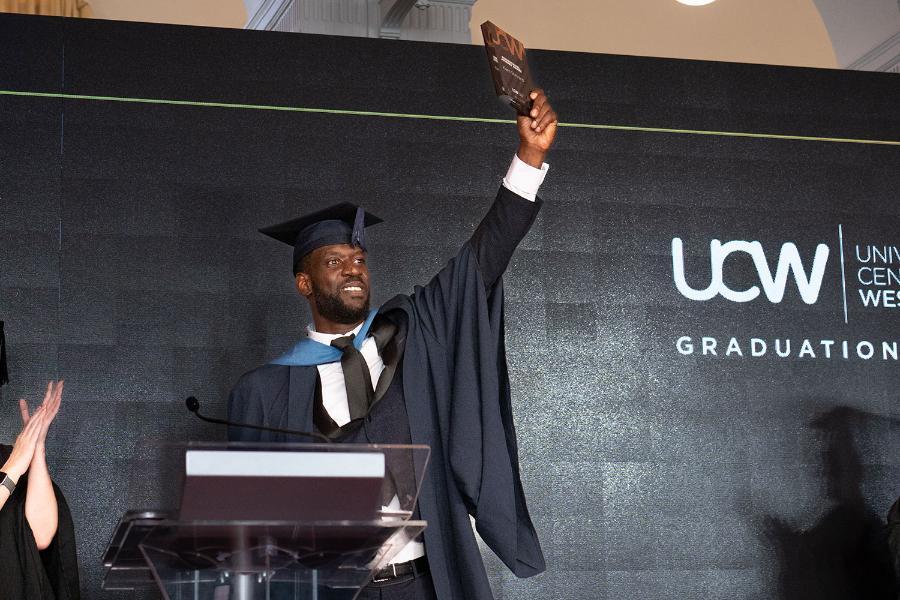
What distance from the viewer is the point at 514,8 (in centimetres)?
728

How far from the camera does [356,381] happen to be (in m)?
2.96

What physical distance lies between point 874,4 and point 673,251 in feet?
8.86

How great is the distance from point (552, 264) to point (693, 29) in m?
3.57

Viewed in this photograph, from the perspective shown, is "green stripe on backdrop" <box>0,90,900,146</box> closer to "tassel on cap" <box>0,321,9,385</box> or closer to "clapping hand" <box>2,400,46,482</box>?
"tassel on cap" <box>0,321,9,385</box>

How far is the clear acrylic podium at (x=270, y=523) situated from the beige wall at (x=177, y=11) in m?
5.34

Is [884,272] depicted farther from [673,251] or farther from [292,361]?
[292,361]

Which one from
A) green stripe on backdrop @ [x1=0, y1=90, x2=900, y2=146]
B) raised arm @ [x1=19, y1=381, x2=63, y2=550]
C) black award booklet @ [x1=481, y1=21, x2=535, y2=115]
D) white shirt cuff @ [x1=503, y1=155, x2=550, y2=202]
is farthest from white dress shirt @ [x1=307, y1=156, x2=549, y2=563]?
green stripe on backdrop @ [x1=0, y1=90, x2=900, y2=146]

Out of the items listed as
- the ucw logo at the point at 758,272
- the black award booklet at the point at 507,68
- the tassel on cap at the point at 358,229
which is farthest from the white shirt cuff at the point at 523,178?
the ucw logo at the point at 758,272

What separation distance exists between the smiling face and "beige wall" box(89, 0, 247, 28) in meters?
4.12

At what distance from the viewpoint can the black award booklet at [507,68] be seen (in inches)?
105

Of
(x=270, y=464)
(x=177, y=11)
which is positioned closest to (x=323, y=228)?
(x=270, y=464)

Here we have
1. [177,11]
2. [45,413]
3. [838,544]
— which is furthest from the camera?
[177,11]

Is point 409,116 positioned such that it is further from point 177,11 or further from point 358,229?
point 177,11

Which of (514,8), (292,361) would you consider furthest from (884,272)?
(514,8)
